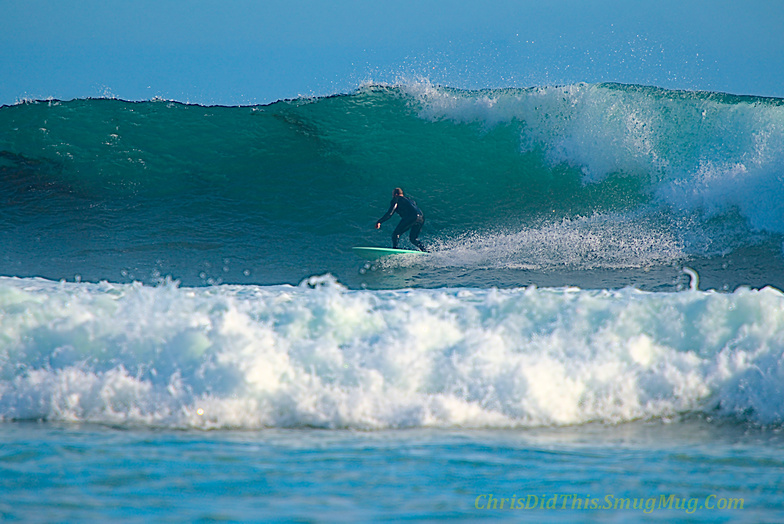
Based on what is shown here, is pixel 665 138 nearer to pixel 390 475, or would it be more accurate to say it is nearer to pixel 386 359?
pixel 386 359

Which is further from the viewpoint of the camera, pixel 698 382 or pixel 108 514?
pixel 698 382

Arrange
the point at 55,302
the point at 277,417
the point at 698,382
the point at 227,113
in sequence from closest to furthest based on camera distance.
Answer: the point at 277,417 → the point at 698,382 → the point at 55,302 → the point at 227,113

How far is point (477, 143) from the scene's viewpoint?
37.9 feet

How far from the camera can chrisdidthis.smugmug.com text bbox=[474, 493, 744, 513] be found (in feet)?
7.06

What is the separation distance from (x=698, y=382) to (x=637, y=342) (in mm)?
386

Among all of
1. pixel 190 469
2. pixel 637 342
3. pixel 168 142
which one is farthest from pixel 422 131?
pixel 190 469

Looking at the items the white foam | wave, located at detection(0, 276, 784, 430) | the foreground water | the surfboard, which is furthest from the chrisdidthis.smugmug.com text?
the white foam

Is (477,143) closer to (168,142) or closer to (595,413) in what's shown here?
(168,142)

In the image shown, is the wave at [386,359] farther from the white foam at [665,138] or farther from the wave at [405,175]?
the white foam at [665,138]

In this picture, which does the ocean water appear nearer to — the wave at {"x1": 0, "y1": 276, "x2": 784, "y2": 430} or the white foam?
the wave at {"x1": 0, "y1": 276, "x2": 784, "y2": 430}

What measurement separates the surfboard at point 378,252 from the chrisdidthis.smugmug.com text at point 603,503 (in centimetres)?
633

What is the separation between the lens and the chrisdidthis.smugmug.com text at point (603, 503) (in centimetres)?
215

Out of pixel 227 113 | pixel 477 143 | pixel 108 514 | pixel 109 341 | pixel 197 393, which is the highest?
pixel 227 113

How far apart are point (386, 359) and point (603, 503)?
4.97 ft
